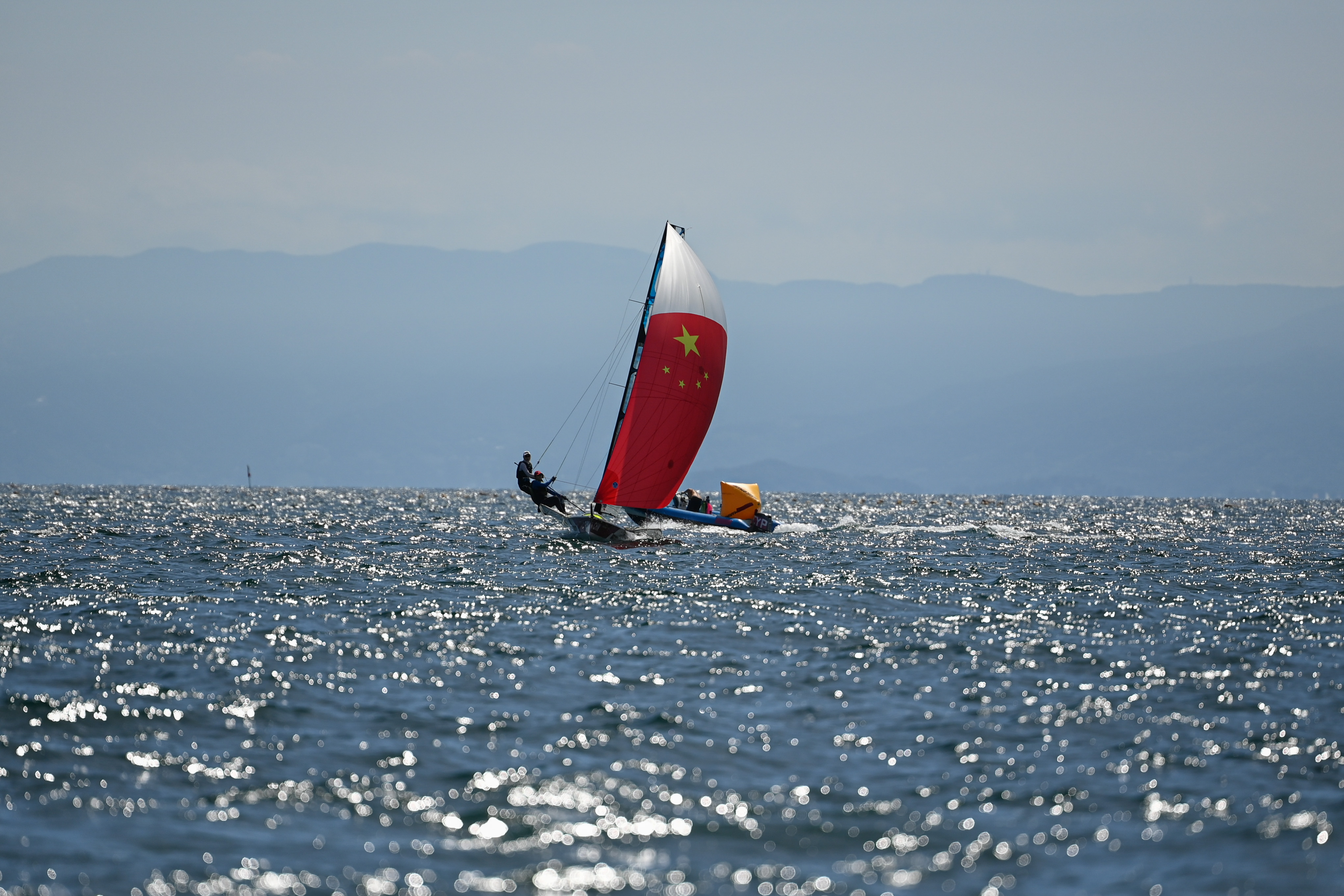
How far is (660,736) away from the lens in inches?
606

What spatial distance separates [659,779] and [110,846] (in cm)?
576

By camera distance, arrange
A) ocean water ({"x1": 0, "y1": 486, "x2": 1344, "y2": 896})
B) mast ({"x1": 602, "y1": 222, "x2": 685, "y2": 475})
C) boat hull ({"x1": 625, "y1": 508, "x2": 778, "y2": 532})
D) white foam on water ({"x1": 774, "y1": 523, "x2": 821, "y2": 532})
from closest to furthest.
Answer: ocean water ({"x1": 0, "y1": 486, "x2": 1344, "y2": 896}), mast ({"x1": 602, "y1": 222, "x2": 685, "y2": 475}), boat hull ({"x1": 625, "y1": 508, "x2": 778, "y2": 532}), white foam on water ({"x1": 774, "y1": 523, "x2": 821, "y2": 532})

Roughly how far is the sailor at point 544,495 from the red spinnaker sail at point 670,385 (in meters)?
2.29

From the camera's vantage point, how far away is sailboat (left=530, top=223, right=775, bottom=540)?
4531cm

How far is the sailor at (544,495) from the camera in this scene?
47062mm

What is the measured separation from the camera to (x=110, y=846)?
11133mm

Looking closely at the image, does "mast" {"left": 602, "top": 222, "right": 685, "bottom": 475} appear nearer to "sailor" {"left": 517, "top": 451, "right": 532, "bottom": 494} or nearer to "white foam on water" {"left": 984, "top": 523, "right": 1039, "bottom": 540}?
"sailor" {"left": 517, "top": 451, "right": 532, "bottom": 494}

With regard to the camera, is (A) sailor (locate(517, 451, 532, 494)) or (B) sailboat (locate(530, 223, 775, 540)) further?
(A) sailor (locate(517, 451, 532, 494))

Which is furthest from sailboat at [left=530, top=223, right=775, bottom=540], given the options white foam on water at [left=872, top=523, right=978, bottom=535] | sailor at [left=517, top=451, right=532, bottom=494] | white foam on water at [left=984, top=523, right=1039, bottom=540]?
white foam on water at [left=984, top=523, right=1039, bottom=540]

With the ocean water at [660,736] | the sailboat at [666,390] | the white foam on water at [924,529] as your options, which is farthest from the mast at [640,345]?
the white foam on water at [924,529]

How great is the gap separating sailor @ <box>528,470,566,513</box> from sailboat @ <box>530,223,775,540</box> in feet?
1.33

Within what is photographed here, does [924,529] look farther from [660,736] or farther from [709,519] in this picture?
[660,736]

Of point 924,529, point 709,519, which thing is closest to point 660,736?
point 709,519

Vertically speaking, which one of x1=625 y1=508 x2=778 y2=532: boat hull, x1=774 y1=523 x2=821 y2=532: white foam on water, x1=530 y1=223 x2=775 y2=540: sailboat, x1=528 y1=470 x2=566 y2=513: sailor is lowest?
x1=774 y1=523 x2=821 y2=532: white foam on water
